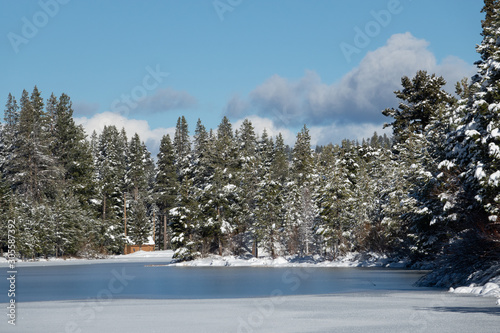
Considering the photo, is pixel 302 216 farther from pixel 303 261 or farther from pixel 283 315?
pixel 283 315

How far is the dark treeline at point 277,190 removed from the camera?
28.3 meters

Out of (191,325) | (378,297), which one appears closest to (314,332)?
(191,325)

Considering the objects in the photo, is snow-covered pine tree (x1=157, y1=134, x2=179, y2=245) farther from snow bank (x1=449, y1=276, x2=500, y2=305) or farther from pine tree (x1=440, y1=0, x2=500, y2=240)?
snow bank (x1=449, y1=276, x2=500, y2=305)

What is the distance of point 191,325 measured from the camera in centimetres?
1542

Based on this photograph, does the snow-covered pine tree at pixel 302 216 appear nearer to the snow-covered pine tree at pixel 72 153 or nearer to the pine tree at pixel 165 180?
the pine tree at pixel 165 180

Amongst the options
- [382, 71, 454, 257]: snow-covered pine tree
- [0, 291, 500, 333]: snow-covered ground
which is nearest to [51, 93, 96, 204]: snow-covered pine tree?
[382, 71, 454, 257]: snow-covered pine tree

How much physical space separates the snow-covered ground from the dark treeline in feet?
23.1

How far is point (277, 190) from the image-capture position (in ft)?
230

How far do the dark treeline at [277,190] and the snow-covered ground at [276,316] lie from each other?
7027mm

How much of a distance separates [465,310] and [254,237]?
5069 cm

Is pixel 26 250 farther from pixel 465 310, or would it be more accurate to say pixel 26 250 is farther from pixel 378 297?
pixel 465 310

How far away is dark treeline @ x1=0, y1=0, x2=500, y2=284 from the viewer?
28.3 meters

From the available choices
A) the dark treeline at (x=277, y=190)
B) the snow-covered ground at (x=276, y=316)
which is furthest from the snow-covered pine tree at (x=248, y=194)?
the snow-covered ground at (x=276, y=316)

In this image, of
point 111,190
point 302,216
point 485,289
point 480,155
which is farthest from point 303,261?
point 111,190
